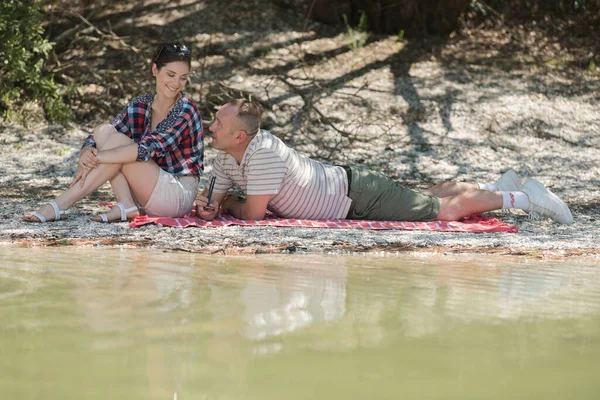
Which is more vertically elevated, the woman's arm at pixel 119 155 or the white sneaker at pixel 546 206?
the woman's arm at pixel 119 155

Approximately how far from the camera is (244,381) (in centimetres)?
254

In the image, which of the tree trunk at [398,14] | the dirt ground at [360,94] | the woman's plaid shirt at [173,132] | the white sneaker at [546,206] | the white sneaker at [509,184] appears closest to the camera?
the woman's plaid shirt at [173,132]

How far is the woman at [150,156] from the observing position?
5297 millimetres

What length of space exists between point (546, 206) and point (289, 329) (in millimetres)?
3112

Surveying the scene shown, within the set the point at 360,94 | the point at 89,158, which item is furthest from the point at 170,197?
the point at 360,94

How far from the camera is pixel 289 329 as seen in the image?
3.07 m

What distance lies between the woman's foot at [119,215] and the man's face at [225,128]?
0.63 meters

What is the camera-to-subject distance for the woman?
5297 millimetres

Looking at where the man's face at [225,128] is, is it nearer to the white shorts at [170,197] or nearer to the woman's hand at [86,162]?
→ the white shorts at [170,197]

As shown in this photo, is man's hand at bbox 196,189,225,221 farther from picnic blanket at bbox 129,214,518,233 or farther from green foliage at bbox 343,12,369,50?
green foliage at bbox 343,12,369,50

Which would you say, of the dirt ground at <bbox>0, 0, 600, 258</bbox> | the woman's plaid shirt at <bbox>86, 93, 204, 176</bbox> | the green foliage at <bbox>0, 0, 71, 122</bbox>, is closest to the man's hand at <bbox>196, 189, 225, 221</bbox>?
the woman's plaid shirt at <bbox>86, 93, 204, 176</bbox>

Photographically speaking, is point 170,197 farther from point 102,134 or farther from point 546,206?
point 546,206

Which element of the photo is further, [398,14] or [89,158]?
[398,14]

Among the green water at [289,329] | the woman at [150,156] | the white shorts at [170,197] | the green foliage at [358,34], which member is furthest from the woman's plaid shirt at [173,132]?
the green foliage at [358,34]
